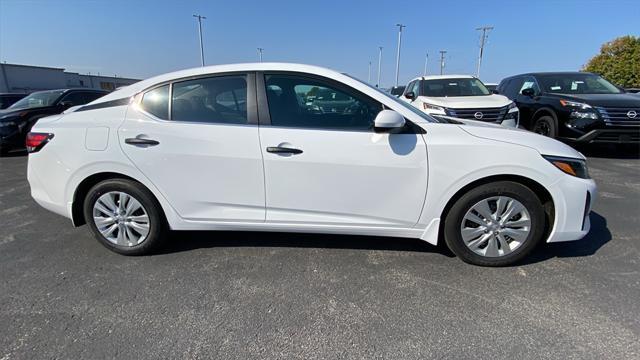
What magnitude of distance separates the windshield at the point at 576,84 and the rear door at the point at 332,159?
21.0 ft

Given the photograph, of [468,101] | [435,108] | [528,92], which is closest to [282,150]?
[435,108]

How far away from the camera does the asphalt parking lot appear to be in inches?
73.9

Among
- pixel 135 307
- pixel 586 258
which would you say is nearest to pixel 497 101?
pixel 586 258

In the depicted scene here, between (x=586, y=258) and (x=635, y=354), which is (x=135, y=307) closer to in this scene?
(x=635, y=354)

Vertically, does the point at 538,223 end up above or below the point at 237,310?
above

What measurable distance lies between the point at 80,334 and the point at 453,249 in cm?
264

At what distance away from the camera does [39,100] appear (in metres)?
8.02

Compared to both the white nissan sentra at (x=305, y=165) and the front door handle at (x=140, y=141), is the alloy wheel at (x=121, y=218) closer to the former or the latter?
the white nissan sentra at (x=305, y=165)

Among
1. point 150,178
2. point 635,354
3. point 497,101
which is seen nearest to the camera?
point 635,354

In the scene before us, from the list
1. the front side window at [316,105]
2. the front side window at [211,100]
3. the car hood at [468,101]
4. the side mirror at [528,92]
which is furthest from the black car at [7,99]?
the side mirror at [528,92]

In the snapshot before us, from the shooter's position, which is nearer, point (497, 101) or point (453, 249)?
point (453, 249)

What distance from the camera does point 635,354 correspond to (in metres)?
1.77

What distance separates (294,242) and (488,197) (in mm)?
1704

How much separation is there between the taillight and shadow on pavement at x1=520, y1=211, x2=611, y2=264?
4.16m
